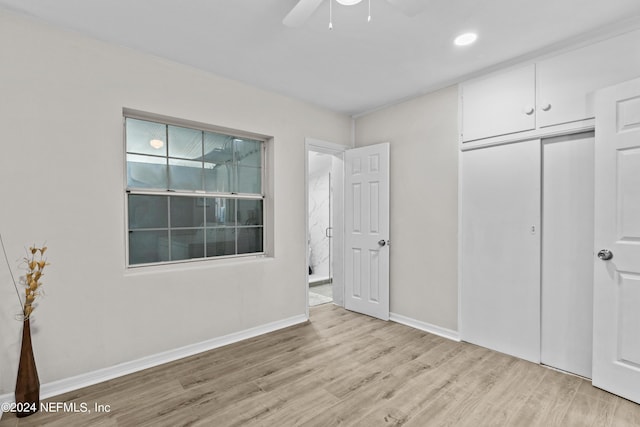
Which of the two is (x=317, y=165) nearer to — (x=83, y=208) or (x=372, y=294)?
(x=372, y=294)

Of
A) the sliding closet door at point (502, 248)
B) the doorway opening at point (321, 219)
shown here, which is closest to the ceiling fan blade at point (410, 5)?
the sliding closet door at point (502, 248)

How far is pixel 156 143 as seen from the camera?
278cm

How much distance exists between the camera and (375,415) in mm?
1969

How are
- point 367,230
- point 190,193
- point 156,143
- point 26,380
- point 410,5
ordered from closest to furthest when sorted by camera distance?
point 410,5 < point 26,380 < point 156,143 < point 190,193 < point 367,230

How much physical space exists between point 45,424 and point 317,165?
5196 mm

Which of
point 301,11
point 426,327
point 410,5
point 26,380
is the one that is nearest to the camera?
point 410,5

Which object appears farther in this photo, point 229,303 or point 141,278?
point 229,303

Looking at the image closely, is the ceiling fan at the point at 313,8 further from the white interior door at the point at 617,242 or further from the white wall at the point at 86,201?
the white interior door at the point at 617,242

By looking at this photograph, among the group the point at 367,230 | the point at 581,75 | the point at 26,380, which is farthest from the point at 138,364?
the point at 581,75

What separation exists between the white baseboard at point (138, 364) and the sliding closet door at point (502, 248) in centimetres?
206

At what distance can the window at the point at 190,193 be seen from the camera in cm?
268

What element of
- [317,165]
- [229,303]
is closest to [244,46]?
[229,303]

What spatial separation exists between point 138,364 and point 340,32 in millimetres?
3042

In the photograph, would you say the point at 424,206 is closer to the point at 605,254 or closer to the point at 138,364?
the point at 605,254
